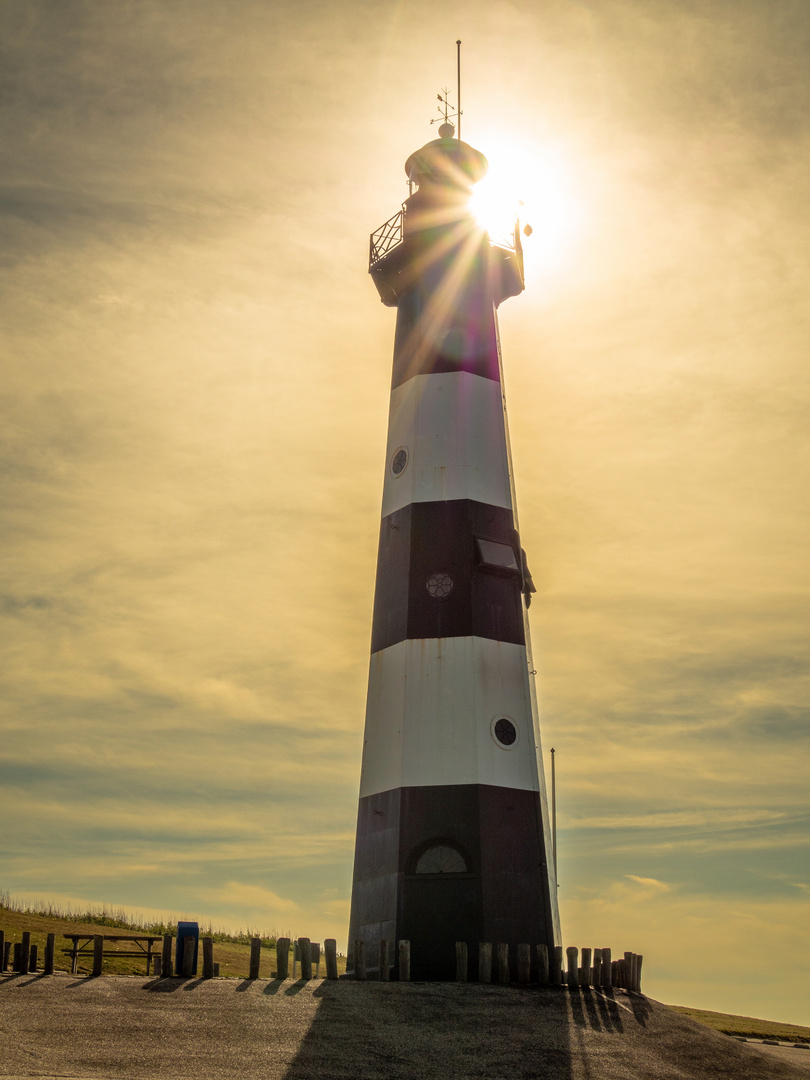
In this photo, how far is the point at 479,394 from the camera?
31.9 meters

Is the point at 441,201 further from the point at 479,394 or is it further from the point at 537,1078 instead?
the point at 537,1078

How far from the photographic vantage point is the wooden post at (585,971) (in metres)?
24.8

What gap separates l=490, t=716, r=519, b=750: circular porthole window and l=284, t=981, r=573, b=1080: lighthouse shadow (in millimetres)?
6031

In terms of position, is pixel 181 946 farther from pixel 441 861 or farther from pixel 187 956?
pixel 441 861

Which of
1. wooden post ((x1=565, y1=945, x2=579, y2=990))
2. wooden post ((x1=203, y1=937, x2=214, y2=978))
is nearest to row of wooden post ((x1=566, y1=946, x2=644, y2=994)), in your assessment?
wooden post ((x1=565, y1=945, x2=579, y2=990))

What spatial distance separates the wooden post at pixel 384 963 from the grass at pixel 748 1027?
7520 millimetres

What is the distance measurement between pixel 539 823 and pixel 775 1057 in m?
7.60

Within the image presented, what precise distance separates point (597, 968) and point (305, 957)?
6.75 metres

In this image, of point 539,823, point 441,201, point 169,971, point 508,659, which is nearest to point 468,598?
point 508,659

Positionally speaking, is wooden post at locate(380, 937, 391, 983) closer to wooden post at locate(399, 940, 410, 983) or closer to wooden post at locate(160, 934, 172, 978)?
wooden post at locate(399, 940, 410, 983)

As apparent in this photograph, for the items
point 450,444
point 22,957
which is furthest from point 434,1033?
point 450,444

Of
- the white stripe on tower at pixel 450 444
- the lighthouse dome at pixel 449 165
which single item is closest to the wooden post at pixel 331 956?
the white stripe on tower at pixel 450 444

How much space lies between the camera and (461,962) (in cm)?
2467

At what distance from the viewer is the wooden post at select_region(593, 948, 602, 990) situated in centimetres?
2497
